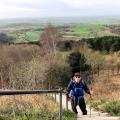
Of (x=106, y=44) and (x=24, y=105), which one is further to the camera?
(x=106, y=44)

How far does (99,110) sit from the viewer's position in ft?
47.9

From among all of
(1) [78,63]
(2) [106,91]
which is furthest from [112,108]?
(1) [78,63]

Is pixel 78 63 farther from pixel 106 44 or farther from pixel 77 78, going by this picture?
pixel 77 78

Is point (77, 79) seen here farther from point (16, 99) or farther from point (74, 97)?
point (16, 99)

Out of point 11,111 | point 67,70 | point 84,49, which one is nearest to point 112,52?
point 84,49

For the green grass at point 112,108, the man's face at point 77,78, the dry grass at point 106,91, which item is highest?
the man's face at point 77,78

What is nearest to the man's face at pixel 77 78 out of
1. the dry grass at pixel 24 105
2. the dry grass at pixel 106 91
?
the dry grass at pixel 24 105

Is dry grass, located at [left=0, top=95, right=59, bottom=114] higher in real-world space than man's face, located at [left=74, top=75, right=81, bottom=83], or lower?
lower

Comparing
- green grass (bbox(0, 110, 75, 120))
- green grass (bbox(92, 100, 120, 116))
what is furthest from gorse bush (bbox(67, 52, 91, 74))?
green grass (bbox(0, 110, 75, 120))

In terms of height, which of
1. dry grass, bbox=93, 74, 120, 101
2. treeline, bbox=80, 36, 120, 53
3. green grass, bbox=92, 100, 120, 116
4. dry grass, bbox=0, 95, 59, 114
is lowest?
treeline, bbox=80, 36, 120, 53

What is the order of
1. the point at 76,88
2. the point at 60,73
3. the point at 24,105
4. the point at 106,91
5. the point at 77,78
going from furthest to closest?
the point at 60,73
the point at 106,91
the point at 76,88
the point at 77,78
the point at 24,105

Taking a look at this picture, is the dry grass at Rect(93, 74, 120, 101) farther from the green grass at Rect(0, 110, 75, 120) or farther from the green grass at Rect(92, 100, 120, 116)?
the green grass at Rect(0, 110, 75, 120)

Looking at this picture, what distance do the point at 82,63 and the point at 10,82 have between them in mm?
35276

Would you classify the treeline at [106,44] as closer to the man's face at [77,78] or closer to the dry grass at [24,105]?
the man's face at [77,78]
